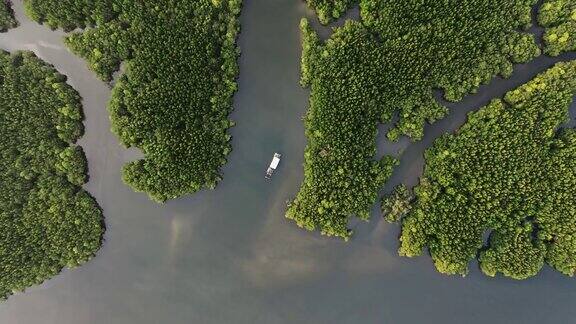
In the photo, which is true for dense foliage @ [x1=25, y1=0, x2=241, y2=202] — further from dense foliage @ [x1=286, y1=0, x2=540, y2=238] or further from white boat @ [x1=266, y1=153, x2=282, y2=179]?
dense foliage @ [x1=286, y1=0, x2=540, y2=238]

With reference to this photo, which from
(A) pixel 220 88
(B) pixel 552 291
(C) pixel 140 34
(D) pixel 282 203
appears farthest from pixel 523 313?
(C) pixel 140 34

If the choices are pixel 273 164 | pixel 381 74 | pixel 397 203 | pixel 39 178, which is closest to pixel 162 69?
pixel 273 164

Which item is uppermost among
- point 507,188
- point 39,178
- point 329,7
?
point 329,7

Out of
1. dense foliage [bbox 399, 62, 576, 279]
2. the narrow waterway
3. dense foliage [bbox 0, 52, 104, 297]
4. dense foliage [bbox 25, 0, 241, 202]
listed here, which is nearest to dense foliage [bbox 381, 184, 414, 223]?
dense foliage [bbox 399, 62, 576, 279]

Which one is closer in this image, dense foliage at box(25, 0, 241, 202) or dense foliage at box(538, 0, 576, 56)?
dense foliage at box(538, 0, 576, 56)

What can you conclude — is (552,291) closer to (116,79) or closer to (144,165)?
(144,165)

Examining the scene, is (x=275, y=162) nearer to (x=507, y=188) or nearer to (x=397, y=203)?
(x=397, y=203)
